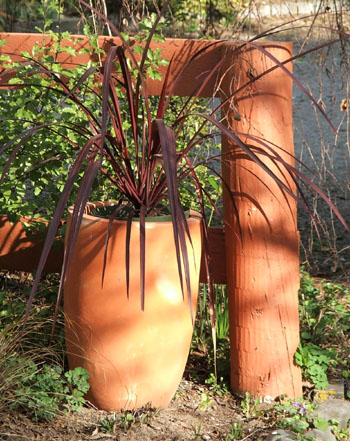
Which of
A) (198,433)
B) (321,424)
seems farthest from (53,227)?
(321,424)

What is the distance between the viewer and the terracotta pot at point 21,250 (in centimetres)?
302

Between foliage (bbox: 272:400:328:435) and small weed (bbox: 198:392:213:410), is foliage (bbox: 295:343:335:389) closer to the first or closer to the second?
foliage (bbox: 272:400:328:435)

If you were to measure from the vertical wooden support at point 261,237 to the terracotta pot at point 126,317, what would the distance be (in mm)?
220

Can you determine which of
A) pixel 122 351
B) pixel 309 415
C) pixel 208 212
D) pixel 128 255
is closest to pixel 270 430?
pixel 309 415

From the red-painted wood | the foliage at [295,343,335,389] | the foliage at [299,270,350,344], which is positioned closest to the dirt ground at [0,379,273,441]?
the red-painted wood

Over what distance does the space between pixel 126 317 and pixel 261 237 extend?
622mm

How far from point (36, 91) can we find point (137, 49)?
463 millimetres

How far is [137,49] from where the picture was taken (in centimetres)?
283

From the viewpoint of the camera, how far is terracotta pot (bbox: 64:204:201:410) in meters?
2.41

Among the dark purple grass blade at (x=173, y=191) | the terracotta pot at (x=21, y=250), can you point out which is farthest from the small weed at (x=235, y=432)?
the terracotta pot at (x=21, y=250)

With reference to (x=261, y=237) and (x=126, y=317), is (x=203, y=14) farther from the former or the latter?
(x=126, y=317)

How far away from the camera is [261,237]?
8.76ft

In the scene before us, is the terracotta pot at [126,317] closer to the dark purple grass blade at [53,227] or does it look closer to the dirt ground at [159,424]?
the dirt ground at [159,424]

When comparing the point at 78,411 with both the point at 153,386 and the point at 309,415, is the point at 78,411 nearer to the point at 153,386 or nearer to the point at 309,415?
the point at 153,386
